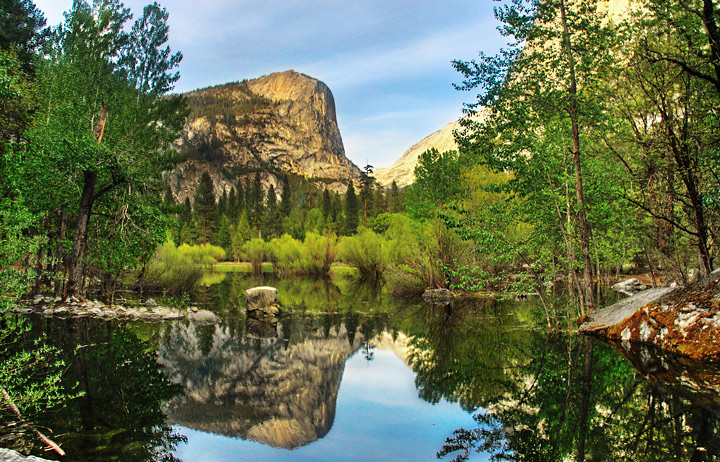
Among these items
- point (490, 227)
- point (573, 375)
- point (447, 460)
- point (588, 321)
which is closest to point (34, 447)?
point (447, 460)

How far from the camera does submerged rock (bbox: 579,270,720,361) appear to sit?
28.4 feet

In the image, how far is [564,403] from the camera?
280 inches

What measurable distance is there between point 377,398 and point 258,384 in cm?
240

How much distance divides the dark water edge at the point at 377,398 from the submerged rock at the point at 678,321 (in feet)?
1.46

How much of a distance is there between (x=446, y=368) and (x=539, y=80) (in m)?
8.38

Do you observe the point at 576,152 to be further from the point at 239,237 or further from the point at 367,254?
the point at 239,237

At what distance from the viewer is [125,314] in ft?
56.2

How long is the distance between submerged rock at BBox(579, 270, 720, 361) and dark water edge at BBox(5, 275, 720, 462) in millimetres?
444

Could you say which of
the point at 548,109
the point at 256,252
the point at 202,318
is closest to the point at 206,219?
the point at 256,252

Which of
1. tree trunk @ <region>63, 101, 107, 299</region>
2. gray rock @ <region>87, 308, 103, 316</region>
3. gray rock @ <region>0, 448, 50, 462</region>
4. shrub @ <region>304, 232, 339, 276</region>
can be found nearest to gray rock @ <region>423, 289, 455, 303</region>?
gray rock @ <region>87, 308, 103, 316</region>

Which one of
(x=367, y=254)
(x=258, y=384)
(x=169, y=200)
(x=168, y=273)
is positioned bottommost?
(x=258, y=384)

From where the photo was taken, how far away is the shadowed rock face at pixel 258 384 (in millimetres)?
6891

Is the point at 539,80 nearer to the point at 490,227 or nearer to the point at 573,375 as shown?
the point at 490,227

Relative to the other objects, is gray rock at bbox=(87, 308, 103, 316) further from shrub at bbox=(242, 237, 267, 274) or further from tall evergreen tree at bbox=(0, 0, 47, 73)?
shrub at bbox=(242, 237, 267, 274)
